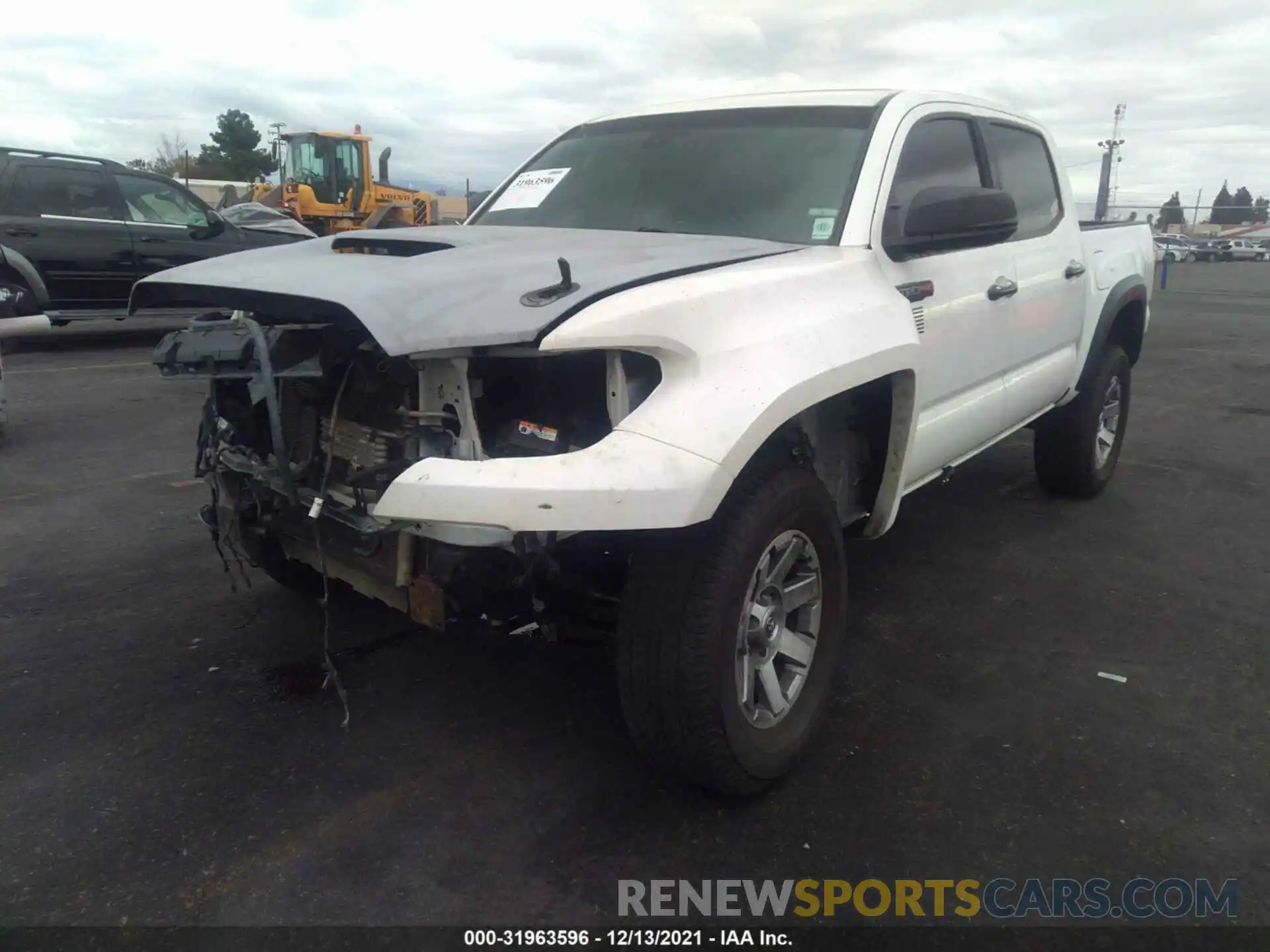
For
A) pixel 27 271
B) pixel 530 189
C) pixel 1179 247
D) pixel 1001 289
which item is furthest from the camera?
pixel 1179 247

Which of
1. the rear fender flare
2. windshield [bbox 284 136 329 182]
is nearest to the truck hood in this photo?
the rear fender flare

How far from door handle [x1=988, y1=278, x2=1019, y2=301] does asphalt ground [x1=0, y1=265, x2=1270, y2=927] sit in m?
1.26

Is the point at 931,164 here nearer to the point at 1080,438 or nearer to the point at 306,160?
the point at 1080,438

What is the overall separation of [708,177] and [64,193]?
30.8 ft

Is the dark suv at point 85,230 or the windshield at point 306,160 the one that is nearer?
the dark suv at point 85,230

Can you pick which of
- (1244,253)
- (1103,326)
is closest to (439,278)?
(1103,326)

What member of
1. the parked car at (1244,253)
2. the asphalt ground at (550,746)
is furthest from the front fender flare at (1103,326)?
the parked car at (1244,253)

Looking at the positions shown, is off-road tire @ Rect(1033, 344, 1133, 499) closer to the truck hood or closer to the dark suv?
the truck hood

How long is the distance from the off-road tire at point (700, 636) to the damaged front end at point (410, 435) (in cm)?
21

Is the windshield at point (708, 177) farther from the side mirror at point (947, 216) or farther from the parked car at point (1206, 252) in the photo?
the parked car at point (1206, 252)

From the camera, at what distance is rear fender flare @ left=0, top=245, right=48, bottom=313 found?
9.73 meters

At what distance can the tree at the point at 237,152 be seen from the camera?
182 feet

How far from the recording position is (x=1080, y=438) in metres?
5.27

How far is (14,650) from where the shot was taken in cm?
358
